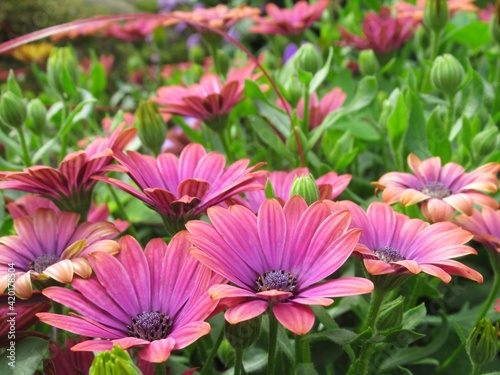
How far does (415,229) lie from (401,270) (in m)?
0.08

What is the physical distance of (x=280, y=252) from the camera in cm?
54

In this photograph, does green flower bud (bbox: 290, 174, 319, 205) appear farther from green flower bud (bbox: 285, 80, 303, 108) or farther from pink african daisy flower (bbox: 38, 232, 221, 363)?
green flower bud (bbox: 285, 80, 303, 108)

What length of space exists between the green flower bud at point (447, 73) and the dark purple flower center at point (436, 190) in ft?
0.69

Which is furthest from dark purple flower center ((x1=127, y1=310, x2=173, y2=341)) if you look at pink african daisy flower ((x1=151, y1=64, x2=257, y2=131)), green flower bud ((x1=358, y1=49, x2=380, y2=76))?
green flower bud ((x1=358, y1=49, x2=380, y2=76))

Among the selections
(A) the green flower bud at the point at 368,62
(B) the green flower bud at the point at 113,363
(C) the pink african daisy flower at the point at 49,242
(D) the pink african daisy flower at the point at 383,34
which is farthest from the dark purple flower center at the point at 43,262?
(D) the pink african daisy flower at the point at 383,34

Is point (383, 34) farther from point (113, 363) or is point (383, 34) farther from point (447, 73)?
point (113, 363)

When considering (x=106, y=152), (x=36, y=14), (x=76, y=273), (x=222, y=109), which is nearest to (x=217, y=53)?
(x=222, y=109)

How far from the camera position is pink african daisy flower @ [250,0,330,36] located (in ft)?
3.94

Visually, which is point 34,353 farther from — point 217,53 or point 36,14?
Answer: point 36,14

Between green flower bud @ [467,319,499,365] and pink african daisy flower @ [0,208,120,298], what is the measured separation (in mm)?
325

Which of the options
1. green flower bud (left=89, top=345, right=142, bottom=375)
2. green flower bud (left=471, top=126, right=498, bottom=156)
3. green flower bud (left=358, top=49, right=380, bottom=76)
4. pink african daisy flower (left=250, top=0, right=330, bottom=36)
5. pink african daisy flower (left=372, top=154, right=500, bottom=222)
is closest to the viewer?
green flower bud (left=89, top=345, right=142, bottom=375)

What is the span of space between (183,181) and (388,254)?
0.65 feet

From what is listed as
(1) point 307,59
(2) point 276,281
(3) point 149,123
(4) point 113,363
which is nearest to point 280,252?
(2) point 276,281

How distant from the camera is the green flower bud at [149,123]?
804 millimetres
